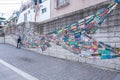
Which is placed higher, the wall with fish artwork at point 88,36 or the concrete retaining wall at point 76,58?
the wall with fish artwork at point 88,36

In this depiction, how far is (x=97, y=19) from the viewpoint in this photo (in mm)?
8086

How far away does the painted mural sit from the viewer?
7547 mm

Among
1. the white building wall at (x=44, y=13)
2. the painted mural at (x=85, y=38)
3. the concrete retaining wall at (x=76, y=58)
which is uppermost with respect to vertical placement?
the white building wall at (x=44, y=13)

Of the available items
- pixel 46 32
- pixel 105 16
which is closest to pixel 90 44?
pixel 105 16

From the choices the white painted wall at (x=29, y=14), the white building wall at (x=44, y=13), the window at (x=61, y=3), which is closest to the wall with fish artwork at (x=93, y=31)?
the window at (x=61, y=3)

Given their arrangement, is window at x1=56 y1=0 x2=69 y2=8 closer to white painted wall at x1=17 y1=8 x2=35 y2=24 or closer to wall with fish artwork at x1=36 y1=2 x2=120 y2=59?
wall with fish artwork at x1=36 y1=2 x2=120 y2=59

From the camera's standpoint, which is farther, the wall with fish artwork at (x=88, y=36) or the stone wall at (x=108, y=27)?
the wall with fish artwork at (x=88, y=36)

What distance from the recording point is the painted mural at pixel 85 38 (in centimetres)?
755

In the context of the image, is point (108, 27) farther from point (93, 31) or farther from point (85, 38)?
point (85, 38)

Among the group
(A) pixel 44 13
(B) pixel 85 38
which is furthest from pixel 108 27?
(A) pixel 44 13

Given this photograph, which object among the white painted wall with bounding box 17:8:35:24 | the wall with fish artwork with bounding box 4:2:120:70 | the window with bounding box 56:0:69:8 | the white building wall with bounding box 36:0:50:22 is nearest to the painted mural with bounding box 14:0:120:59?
the wall with fish artwork with bounding box 4:2:120:70

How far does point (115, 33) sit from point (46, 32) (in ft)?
19.5

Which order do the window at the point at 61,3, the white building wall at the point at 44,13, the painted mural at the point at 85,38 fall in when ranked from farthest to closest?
the white building wall at the point at 44,13 < the window at the point at 61,3 < the painted mural at the point at 85,38

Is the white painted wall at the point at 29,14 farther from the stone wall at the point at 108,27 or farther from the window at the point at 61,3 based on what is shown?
the stone wall at the point at 108,27
